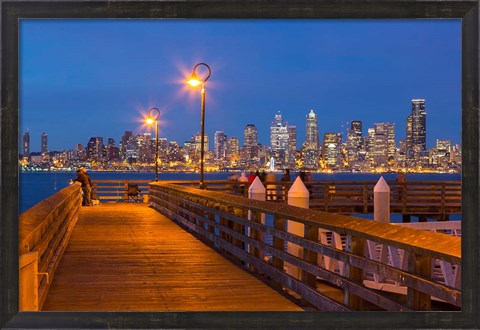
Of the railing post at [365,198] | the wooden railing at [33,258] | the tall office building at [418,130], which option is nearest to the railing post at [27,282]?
the wooden railing at [33,258]

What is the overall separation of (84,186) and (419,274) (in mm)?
29251

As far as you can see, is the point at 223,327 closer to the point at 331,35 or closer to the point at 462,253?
the point at 462,253

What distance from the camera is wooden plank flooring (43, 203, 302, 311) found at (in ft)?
29.0

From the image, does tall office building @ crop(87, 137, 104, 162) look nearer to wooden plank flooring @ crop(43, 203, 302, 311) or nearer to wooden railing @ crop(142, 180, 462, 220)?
wooden railing @ crop(142, 180, 462, 220)

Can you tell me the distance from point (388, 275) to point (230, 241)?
772 centimetres

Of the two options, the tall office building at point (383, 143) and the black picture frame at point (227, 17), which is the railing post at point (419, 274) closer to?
the black picture frame at point (227, 17)

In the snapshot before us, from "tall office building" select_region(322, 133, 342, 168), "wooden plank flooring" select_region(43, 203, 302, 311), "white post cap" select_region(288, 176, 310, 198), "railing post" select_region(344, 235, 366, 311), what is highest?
"tall office building" select_region(322, 133, 342, 168)

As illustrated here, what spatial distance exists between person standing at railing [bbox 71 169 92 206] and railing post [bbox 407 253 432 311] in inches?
1079

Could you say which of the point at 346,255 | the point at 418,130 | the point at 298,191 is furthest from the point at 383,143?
the point at 346,255

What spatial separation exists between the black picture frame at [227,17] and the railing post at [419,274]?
22 cm

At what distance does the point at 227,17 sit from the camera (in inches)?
222

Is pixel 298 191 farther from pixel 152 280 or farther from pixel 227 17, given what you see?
pixel 227 17

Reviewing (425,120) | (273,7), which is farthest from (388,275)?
(425,120)

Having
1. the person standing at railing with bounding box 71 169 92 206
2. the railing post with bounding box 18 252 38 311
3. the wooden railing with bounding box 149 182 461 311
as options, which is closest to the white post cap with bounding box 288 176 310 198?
the wooden railing with bounding box 149 182 461 311
